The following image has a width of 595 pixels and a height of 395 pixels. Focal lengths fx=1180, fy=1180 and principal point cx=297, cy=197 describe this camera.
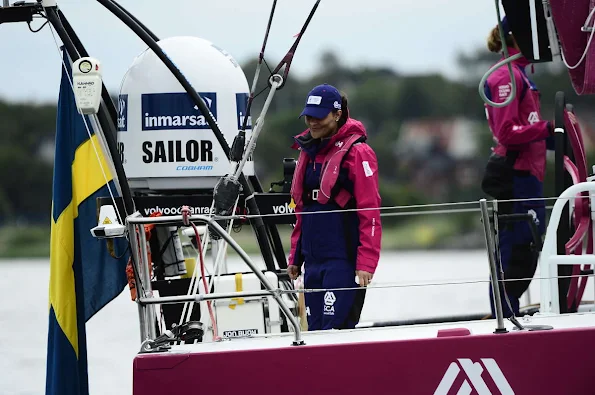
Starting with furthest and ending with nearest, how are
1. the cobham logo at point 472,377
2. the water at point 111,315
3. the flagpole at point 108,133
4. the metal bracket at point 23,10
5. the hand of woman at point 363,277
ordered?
the water at point 111,315 → the metal bracket at point 23,10 → the flagpole at point 108,133 → the hand of woman at point 363,277 → the cobham logo at point 472,377

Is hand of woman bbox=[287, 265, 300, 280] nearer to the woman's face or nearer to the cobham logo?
the woman's face

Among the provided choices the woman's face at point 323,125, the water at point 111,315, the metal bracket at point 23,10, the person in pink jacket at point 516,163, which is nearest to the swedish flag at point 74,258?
the metal bracket at point 23,10

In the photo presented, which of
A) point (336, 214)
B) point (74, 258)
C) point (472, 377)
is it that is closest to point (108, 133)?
point (74, 258)

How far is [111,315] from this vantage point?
39.1 ft

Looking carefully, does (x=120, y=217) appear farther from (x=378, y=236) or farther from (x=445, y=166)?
(x=445, y=166)

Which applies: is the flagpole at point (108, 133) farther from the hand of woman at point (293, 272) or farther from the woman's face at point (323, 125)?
the woman's face at point (323, 125)

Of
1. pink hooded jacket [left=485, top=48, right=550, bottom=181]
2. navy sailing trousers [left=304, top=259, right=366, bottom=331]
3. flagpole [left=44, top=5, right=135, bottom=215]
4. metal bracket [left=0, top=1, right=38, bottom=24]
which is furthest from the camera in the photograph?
pink hooded jacket [left=485, top=48, right=550, bottom=181]

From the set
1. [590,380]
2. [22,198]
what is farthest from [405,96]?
[590,380]

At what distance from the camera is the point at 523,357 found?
14.2ft

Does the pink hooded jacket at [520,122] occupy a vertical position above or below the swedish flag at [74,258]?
above

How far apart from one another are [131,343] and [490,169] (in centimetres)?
441

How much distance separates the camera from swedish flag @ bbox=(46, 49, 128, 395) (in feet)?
18.0

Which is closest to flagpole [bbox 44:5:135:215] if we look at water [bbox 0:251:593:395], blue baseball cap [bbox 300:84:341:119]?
blue baseball cap [bbox 300:84:341:119]

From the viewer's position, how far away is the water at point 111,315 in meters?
8.26
